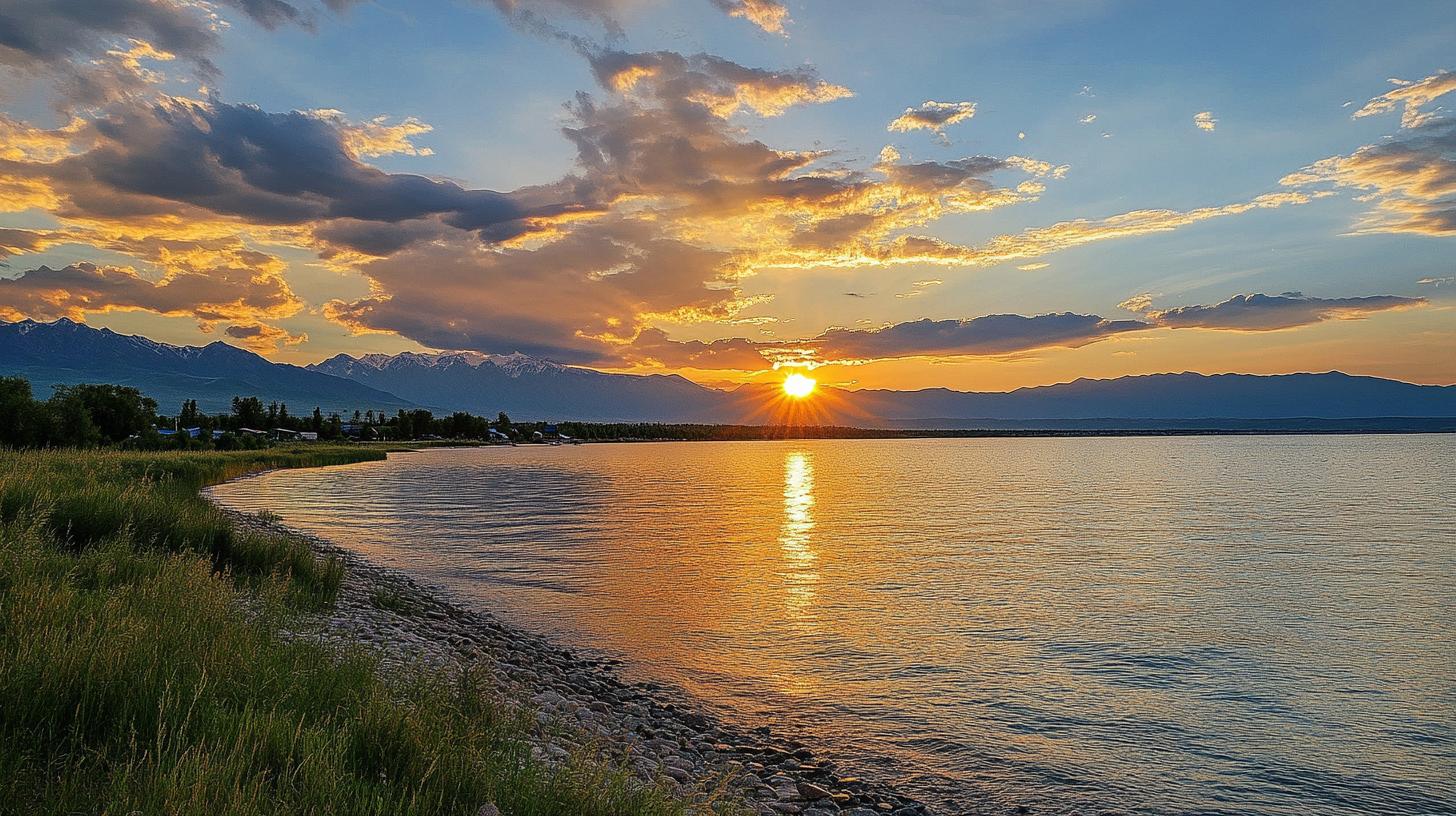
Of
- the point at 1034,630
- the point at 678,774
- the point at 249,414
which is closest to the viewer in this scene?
the point at 678,774

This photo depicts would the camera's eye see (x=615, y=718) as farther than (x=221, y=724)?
Yes

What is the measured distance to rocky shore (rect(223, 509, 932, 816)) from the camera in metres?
11.6

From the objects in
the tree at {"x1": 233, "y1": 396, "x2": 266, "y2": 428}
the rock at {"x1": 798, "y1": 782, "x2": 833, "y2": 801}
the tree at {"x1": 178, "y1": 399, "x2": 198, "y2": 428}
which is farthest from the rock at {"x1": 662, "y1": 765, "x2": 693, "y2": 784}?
the tree at {"x1": 233, "y1": 396, "x2": 266, "y2": 428}

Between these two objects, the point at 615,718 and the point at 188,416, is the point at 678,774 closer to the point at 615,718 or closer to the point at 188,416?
the point at 615,718

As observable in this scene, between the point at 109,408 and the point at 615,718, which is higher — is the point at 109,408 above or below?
above

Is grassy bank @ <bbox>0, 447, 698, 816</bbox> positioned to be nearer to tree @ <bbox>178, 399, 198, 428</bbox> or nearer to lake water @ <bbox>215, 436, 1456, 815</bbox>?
lake water @ <bbox>215, 436, 1456, 815</bbox>

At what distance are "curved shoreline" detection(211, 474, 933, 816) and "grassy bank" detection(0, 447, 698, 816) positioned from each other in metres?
1.22

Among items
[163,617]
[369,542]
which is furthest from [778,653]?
[369,542]

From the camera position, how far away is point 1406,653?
20781 millimetres

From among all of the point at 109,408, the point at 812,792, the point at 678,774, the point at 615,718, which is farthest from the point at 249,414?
the point at 812,792

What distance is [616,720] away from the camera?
14.6 meters

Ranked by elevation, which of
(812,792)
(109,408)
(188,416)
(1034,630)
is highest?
(109,408)

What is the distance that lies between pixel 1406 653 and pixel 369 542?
132ft

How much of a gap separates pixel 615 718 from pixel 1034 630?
44.1 feet
